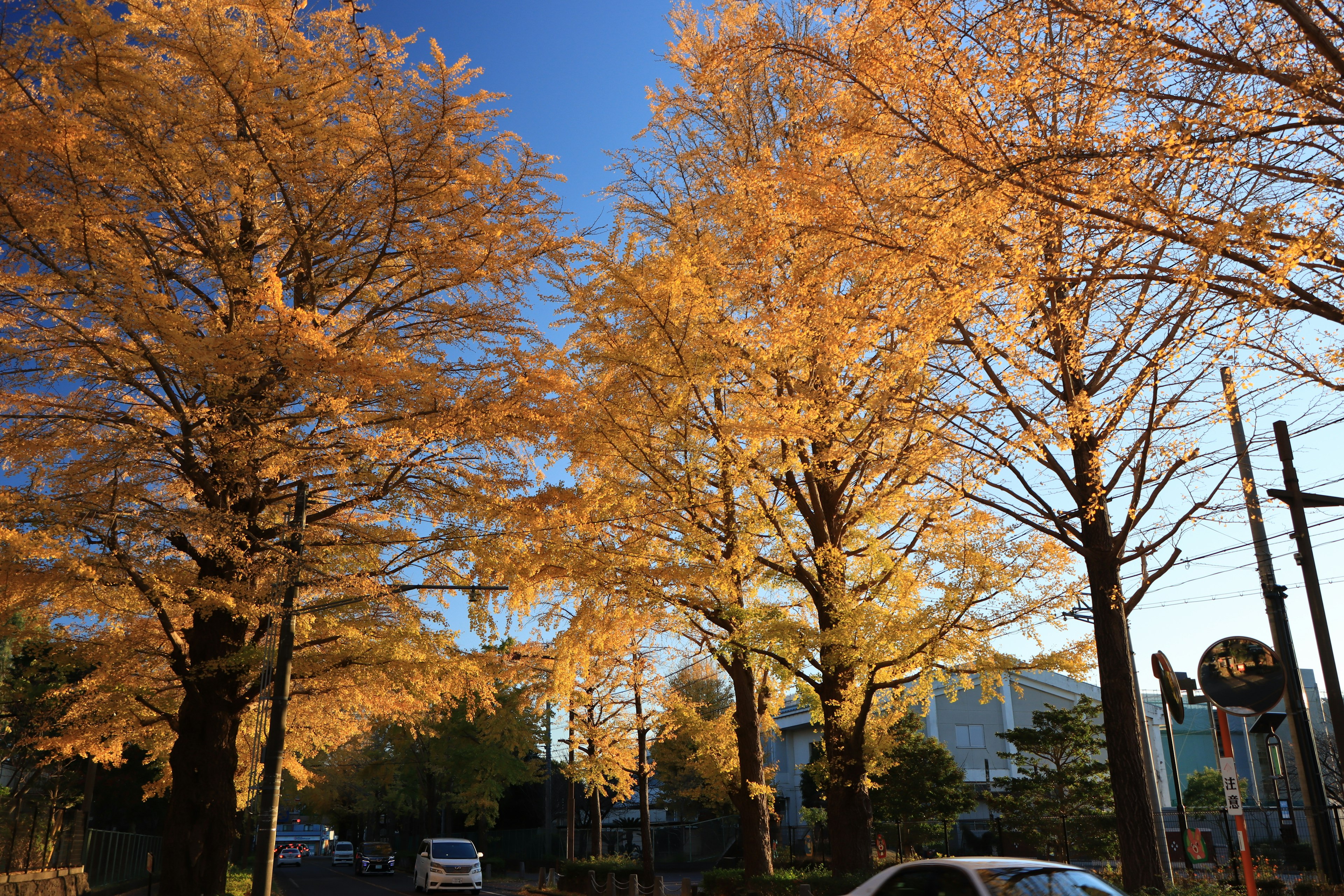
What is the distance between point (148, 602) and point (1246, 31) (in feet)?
44.0

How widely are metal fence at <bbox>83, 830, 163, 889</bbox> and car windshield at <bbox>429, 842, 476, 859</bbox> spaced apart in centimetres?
770

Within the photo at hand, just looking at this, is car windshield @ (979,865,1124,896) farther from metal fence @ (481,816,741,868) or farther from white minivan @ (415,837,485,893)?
metal fence @ (481,816,741,868)

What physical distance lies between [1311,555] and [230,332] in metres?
13.5

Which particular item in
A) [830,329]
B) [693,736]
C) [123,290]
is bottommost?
[693,736]

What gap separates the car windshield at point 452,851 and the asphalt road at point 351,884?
1.33m

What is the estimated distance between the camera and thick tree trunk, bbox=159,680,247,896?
12.1 metres

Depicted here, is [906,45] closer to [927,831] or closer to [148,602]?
[148,602]

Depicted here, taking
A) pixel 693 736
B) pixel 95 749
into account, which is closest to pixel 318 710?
pixel 95 749

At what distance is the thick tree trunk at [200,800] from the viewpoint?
12133 millimetres

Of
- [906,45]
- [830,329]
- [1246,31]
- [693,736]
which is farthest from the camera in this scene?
[693,736]

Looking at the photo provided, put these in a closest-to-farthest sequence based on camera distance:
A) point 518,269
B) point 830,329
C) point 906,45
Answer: point 906,45, point 830,329, point 518,269

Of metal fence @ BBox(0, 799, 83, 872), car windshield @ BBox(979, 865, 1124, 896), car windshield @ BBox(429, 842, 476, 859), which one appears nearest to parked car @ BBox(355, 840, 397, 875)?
car windshield @ BBox(429, 842, 476, 859)

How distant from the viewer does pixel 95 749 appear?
14.9 meters

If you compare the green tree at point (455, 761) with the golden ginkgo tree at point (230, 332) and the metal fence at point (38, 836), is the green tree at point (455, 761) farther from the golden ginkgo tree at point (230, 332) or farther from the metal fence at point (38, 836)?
the golden ginkgo tree at point (230, 332)
